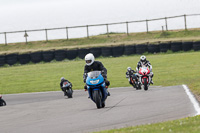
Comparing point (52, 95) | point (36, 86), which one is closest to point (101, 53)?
point (36, 86)

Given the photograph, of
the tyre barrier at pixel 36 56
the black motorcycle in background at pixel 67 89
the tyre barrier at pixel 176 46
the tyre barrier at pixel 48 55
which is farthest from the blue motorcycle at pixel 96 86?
the tyre barrier at pixel 36 56

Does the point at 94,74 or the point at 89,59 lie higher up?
the point at 89,59

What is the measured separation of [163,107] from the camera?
436 inches

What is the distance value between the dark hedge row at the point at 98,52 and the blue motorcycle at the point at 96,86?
81.1ft

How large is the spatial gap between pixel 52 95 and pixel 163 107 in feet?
35.2

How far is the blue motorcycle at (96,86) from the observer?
12164mm

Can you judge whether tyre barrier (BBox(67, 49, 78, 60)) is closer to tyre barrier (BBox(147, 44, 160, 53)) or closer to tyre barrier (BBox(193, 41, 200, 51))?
tyre barrier (BBox(147, 44, 160, 53))

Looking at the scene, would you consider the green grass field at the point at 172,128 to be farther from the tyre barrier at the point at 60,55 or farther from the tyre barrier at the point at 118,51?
the tyre barrier at the point at 60,55

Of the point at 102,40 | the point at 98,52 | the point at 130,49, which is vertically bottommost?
the point at 98,52

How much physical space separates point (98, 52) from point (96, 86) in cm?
2649

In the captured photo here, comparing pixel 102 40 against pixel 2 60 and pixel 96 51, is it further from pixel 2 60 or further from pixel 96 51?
pixel 2 60

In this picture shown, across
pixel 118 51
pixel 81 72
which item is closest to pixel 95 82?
pixel 81 72

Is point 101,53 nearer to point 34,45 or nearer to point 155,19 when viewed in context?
point 155,19

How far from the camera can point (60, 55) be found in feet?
128
